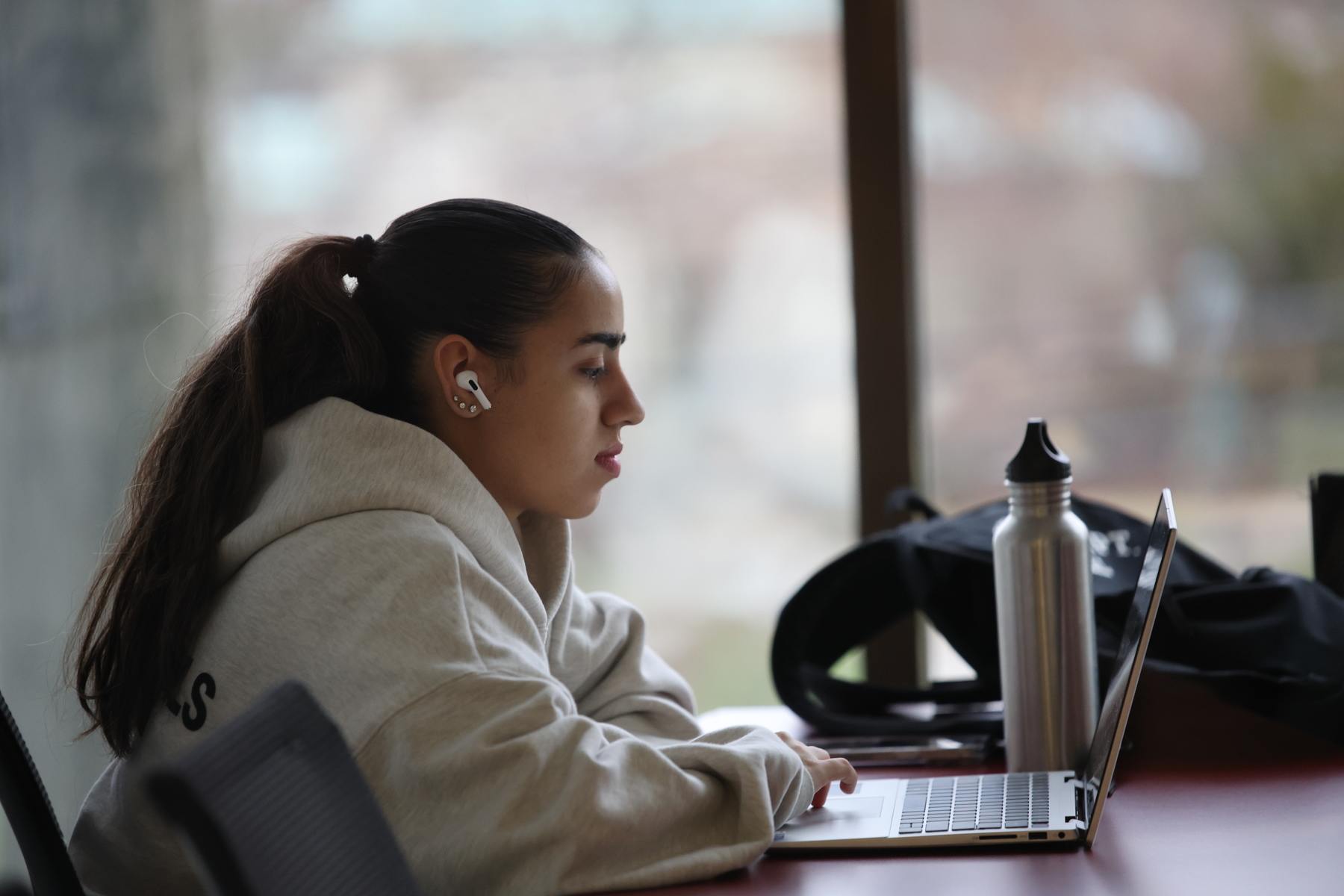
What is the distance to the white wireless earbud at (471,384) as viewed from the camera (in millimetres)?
1208

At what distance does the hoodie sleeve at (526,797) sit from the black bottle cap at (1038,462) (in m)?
0.42

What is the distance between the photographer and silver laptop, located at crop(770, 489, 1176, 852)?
98cm

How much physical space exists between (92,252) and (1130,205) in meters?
1.72

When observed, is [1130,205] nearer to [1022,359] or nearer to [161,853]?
[1022,359]

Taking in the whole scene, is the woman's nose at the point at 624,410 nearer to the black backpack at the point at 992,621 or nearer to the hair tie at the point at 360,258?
the hair tie at the point at 360,258

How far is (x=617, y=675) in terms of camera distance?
138cm

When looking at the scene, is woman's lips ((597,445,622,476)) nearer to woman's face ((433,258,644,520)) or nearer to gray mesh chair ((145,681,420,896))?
woman's face ((433,258,644,520))

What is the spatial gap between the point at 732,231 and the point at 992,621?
98 centimetres

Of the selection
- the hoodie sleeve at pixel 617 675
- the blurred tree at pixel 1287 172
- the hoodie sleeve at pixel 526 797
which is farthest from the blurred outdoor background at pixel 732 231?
the hoodie sleeve at pixel 526 797

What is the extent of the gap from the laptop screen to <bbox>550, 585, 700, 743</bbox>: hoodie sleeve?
0.41 metres

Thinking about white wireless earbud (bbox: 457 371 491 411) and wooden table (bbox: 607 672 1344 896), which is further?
white wireless earbud (bbox: 457 371 491 411)

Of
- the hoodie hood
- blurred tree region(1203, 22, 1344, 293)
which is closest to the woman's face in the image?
the hoodie hood

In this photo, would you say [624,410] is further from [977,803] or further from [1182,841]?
[1182,841]

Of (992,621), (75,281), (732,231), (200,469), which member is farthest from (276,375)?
(75,281)
